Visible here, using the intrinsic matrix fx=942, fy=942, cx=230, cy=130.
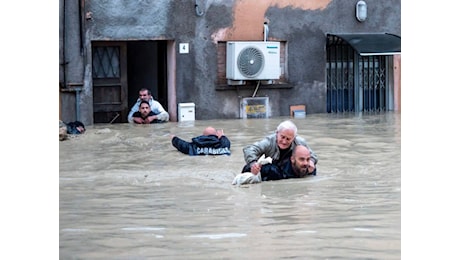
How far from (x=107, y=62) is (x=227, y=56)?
228 centimetres

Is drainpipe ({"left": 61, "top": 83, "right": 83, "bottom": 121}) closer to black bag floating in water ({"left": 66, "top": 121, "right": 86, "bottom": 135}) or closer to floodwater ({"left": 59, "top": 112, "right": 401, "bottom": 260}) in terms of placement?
black bag floating in water ({"left": 66, "top": 121, "right": 86, "bottom": 135})

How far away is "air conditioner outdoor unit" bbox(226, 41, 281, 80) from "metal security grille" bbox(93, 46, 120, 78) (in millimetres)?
2110

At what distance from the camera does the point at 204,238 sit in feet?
22.2

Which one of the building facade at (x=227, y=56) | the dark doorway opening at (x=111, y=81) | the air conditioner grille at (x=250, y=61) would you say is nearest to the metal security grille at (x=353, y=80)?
the building facade at (x=227, y=56)

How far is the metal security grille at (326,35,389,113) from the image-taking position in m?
19.3

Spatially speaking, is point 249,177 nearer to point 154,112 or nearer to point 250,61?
point 154,112

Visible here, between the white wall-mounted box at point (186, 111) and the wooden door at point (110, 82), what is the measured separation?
1121mm

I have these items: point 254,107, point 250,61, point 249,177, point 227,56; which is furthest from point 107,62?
point 249,177

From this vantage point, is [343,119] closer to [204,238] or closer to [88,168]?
[88,168]

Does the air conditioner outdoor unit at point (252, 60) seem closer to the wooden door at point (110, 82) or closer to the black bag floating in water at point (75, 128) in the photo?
the wooden door at point (110, 82)

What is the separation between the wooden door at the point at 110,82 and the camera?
17.7m

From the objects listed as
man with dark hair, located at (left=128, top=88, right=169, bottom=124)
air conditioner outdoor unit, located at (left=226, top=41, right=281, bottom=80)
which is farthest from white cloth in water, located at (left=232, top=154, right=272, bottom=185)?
air conditioner outdoor unit, located at (left=226, top=41, right=281, bottom=80)
